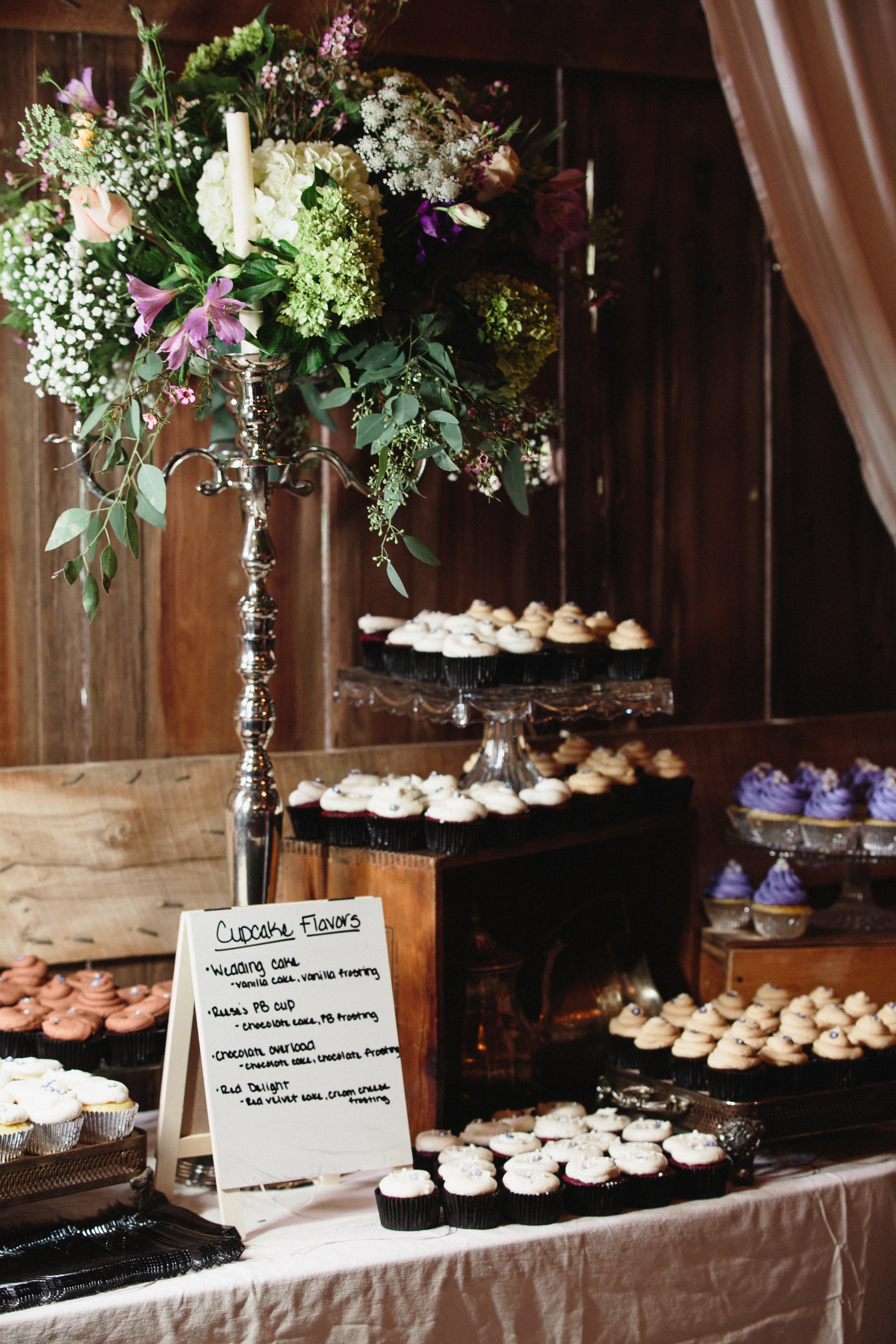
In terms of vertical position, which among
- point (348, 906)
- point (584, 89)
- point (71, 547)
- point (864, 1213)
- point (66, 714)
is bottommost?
point (864, 1213)

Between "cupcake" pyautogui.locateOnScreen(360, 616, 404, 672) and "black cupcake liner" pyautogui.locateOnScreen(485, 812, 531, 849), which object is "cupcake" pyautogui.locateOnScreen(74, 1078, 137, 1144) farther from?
"cupcake" pyautogui.locateOnScreen(360, 616, 404, 672)

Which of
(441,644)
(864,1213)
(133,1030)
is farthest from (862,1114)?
(133,1030)

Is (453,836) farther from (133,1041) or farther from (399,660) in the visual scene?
(133,1041)

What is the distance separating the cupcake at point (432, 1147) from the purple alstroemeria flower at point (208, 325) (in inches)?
40.8

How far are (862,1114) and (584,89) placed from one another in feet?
6.38

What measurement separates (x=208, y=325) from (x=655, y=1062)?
1.20 meters

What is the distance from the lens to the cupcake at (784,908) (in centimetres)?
217

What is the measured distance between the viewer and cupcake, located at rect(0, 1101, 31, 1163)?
56.5 inches

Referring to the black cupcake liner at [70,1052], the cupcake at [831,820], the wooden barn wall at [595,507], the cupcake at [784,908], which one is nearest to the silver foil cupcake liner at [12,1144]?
the black cupcake liner at [70,1052]

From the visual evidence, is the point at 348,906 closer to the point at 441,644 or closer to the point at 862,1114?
the point at 441,644

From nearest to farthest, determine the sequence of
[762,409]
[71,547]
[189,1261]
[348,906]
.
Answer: [189,1261] < [348,906] < [71,547] < [762,409]

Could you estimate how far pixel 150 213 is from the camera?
171cm

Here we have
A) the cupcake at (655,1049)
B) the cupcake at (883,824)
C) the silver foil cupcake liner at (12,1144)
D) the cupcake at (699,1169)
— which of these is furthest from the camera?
the cupcake at (883,824)

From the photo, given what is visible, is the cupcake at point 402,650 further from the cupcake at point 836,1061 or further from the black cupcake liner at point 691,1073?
the cupcake at point 836,1061
